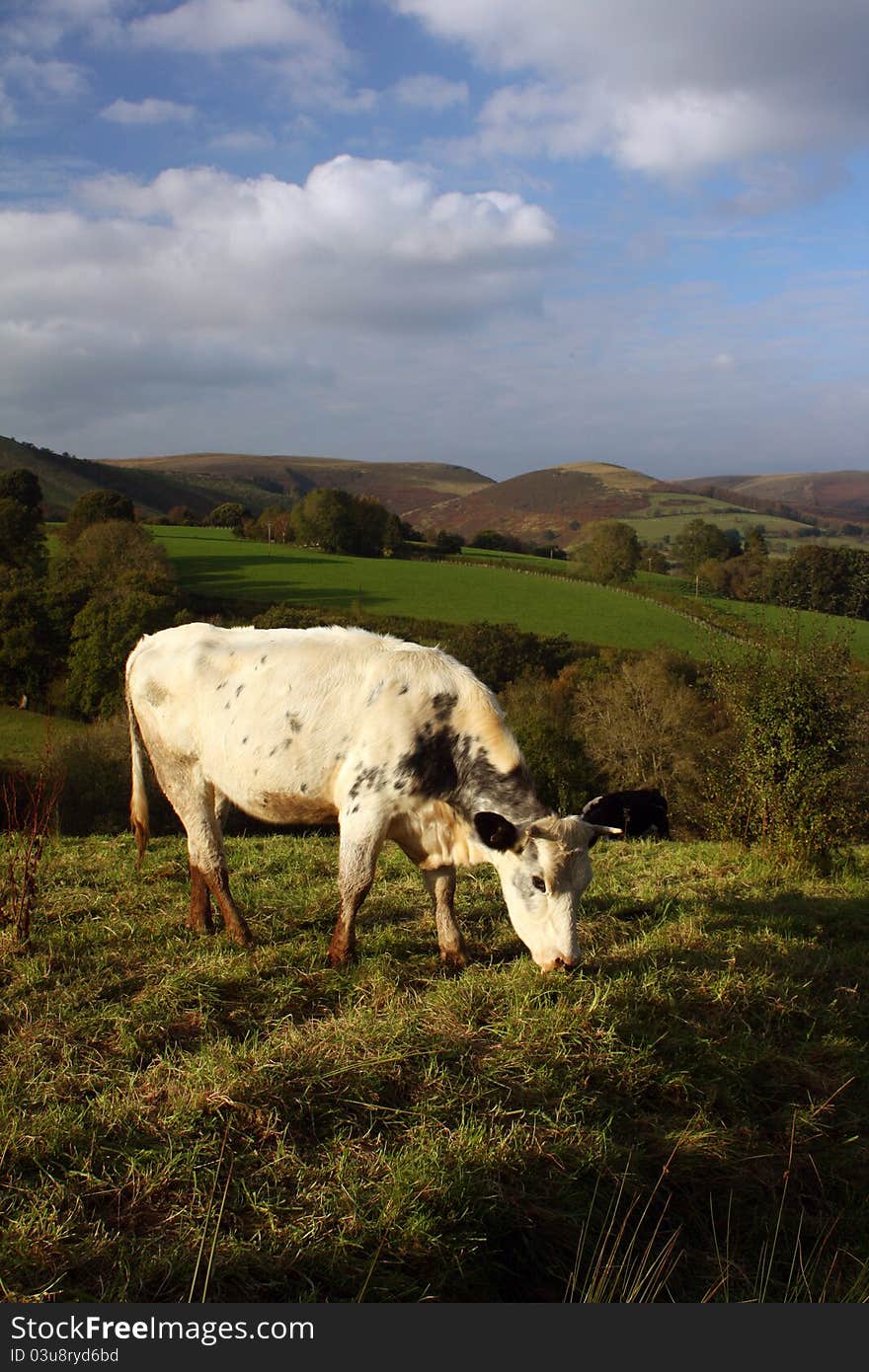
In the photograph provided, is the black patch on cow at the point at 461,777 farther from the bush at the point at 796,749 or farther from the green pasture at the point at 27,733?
the green pasture at the point at 27,733

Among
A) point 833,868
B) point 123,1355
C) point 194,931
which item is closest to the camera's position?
point 123,1355

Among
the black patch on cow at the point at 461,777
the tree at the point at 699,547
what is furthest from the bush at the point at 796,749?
the tree at the point at 699,547

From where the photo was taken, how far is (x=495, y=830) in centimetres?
560

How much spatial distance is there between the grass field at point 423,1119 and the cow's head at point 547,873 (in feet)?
0.79

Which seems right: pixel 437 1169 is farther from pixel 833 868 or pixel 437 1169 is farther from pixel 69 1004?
pixel 833 868

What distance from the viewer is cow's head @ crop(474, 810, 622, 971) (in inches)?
220

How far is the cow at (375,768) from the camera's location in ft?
18.7

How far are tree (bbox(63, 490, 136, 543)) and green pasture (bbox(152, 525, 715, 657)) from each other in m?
5.28

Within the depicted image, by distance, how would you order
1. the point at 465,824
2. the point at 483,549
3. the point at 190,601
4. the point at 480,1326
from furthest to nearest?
the point at 483,549 < the point at 190,601 < the point at 465,824 < the point at 480,1326

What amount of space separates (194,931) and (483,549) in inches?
3415

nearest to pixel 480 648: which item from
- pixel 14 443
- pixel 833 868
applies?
pixel 833 868

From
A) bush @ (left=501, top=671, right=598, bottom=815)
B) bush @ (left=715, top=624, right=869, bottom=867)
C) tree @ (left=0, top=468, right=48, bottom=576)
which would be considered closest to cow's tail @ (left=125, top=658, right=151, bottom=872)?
bush @ (left=715, top=624, right=869, bottom=867)

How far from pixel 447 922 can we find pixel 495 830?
107cm

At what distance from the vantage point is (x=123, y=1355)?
2.96m
